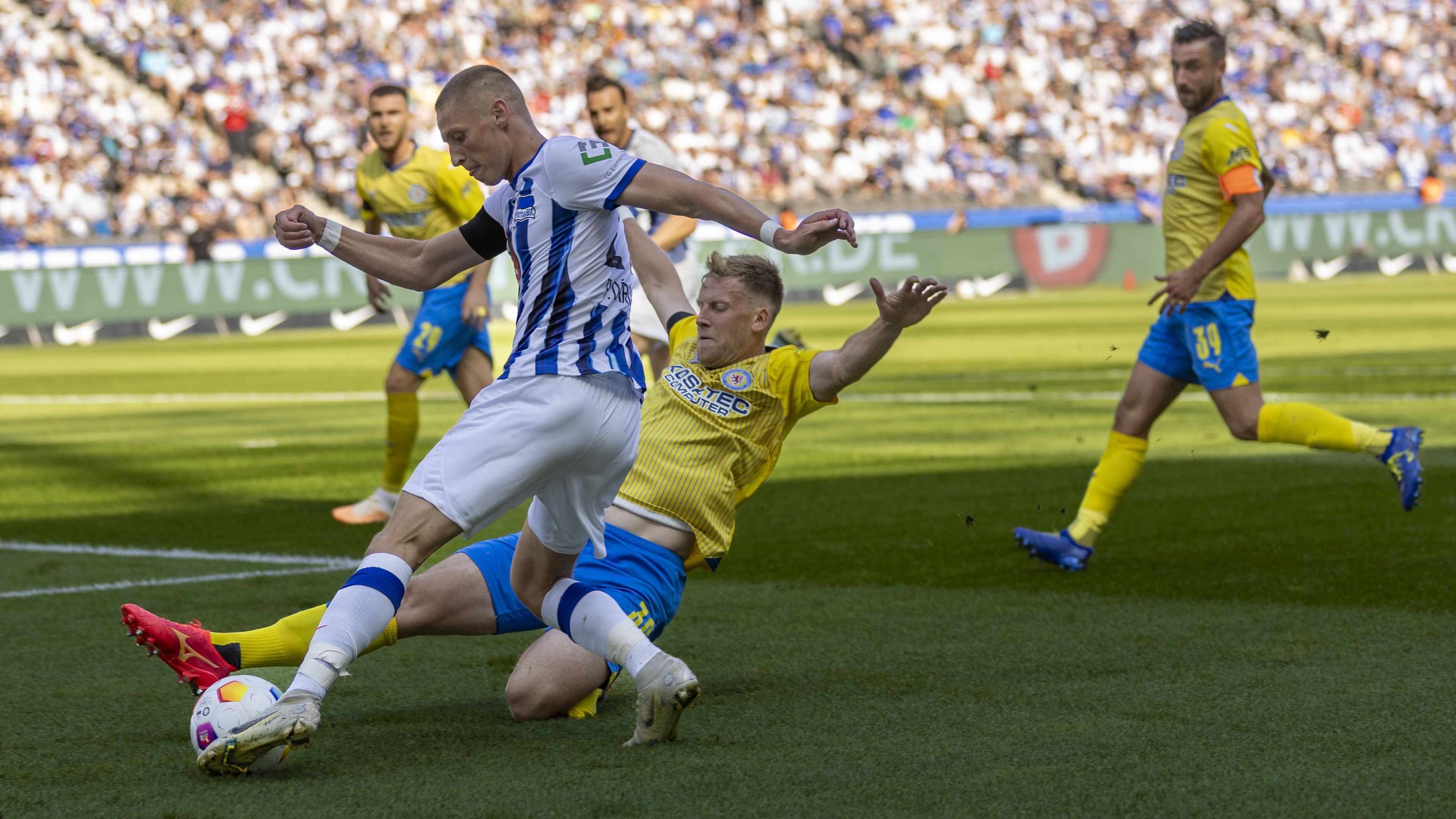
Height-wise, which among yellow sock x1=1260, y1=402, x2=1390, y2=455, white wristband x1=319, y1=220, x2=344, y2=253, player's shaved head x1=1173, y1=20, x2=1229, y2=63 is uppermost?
player's shaved head x1=1173, y1=20, x2=1229, y2=63

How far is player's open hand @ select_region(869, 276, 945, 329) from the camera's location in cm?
420

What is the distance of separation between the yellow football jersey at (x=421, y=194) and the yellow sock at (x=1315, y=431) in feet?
13.6

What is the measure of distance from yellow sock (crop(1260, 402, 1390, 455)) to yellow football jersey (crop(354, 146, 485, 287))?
415 cm

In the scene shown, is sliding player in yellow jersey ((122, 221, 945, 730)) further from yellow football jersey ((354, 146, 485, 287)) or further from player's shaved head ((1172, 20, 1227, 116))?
yellow football jersey ((354, 146, 485, 287))

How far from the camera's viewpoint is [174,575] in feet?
23.1

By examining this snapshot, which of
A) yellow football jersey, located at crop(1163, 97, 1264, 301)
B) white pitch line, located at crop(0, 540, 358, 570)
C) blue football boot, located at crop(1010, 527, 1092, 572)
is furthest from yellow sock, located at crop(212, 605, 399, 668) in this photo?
yellow football jersey, located at crop(1163, 97, 1264, 301)

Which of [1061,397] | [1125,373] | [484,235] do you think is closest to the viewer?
[484,235]

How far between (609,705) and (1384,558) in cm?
346

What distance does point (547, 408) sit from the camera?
156 inches

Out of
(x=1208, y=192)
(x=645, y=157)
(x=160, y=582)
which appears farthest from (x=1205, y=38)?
(x=160, y=582)

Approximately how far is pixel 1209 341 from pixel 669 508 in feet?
9.50

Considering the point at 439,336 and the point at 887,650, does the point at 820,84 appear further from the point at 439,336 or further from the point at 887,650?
the point at 887,650

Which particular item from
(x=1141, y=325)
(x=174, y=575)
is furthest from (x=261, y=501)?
(x=1141, y=325)

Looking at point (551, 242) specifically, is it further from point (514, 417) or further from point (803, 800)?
point (803, 800)
